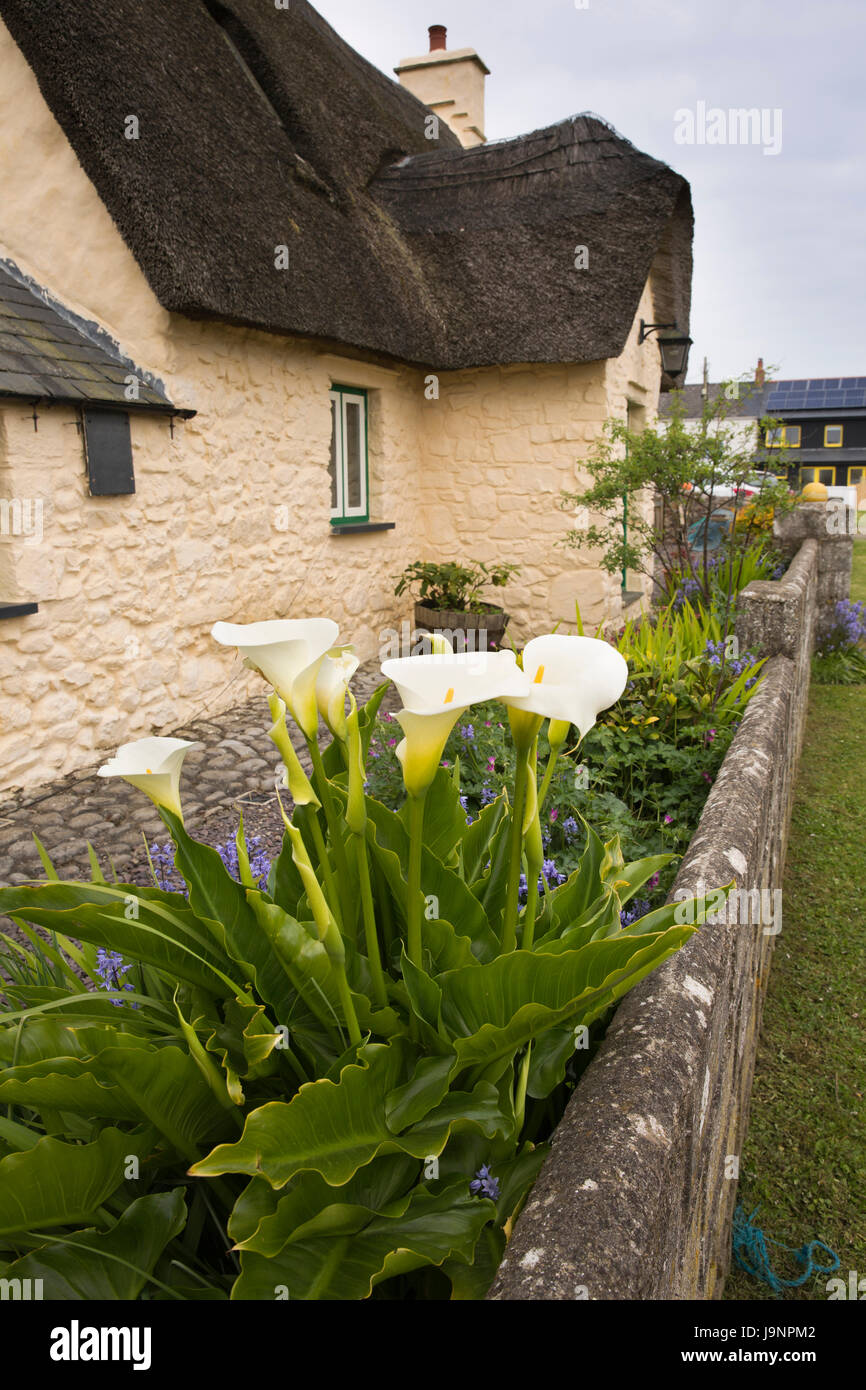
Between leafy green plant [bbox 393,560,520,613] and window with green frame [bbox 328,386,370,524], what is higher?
window with green frame [bbox 328,386,370,524]

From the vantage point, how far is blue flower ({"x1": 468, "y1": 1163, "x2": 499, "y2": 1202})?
3.99 feet

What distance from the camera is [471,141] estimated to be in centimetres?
1074

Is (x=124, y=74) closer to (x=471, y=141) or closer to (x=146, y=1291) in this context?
(x=146, y=1291)

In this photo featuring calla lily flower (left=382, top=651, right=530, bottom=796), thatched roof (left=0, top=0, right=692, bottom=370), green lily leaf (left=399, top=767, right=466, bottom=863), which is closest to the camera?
calla lily flower (left=382, top=651, right=530, bottom=796)

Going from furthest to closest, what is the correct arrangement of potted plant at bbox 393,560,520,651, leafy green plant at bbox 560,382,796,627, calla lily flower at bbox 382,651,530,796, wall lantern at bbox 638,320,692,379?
wall lantern at bbox 638,320,692,379, potted plant at bbox 393,560,520,651, leafy green plant at bbox 560,382,796,627, calla lily flower at bbox 382,651,530,796

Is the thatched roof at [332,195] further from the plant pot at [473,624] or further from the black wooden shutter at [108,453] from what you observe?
the plant pot at [473,624]

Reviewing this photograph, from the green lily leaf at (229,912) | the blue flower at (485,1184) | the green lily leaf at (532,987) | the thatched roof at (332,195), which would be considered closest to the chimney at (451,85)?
the thatched roof at (332,195)

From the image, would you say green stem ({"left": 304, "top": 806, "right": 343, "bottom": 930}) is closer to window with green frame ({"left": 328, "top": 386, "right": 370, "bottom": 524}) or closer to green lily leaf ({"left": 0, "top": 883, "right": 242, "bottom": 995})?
green lily leaf ({"left": 0, "top": 883, "right": 242, "bottom": 995})

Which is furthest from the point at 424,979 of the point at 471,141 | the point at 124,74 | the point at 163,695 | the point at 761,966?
the point at 471,141

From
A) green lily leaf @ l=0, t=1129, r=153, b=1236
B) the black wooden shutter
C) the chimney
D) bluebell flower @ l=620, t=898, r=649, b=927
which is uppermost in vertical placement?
the chimney

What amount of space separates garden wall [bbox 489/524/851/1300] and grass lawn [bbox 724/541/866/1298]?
13 centimetres

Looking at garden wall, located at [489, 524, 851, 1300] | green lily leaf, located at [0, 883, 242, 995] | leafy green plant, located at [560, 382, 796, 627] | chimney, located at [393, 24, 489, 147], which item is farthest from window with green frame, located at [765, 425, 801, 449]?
chimney, located at [393, 24, 489, 147]

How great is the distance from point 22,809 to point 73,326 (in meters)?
Result: 2.60

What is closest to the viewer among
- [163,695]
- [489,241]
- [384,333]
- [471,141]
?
[163,695]
